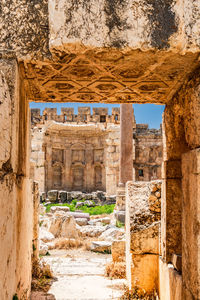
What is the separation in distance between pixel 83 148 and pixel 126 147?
30.5ft

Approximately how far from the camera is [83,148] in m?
22.3

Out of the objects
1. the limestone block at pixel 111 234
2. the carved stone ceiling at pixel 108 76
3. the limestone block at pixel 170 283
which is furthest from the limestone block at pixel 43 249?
the carved stone ceiling at pixel 108 76

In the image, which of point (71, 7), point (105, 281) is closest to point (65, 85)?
point (71, 7)

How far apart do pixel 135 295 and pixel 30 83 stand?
2.94 metres

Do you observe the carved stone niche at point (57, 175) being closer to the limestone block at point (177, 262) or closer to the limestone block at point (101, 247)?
the limestone block at point (101, 247)

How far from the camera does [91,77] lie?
2338 millimetres

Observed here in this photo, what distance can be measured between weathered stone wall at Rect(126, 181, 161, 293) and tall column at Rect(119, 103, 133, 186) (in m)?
9.37

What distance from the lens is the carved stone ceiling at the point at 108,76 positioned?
1.91 metres

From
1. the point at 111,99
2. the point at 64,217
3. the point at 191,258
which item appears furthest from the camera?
the point at 64,217

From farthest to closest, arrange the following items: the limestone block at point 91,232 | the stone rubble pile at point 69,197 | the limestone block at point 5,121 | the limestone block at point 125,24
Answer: the stone rubble pile at point 69,197, the limestone block at point 91,232, the limestone block at point 125,24, the limestone block at point 5,121

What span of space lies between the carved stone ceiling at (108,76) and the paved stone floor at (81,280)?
2789 mm

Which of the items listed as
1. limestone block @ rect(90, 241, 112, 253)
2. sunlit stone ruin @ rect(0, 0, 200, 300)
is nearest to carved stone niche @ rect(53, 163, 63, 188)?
limestone block @ rect(90, 241, 112, 253)

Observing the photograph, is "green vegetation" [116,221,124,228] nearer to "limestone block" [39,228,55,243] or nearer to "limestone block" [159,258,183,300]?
"limestone block" [39,228,55,243]

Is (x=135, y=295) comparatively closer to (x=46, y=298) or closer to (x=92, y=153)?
(x=46, y=298)
